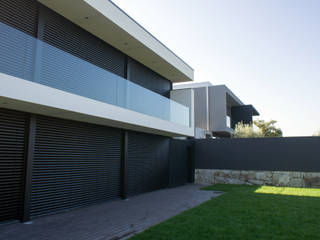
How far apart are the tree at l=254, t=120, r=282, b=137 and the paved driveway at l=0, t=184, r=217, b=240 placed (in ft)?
88.9

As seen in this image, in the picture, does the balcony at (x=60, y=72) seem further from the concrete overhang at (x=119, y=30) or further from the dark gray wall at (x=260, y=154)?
the dark gray wall at (x=260, y=154)

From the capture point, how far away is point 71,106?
6.38 meters

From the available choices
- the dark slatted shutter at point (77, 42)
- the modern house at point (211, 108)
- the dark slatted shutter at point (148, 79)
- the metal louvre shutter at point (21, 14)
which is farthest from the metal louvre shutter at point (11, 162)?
the modern house at point (211, 108)

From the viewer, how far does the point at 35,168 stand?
652 centimetres

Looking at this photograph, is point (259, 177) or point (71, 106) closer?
point (71, 106)

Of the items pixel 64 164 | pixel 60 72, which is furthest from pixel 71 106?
pixel 64 164

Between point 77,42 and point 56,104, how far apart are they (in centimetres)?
293

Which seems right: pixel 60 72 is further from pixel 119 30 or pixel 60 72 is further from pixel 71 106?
pixel 119 30

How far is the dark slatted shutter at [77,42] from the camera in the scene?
23.3 ft

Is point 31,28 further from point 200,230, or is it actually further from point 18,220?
point 200,230

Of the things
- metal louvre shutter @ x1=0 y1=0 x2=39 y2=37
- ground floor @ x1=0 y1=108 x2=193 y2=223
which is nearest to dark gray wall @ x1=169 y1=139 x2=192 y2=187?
ground floor @ x1=0 y1=108 x2=193 y2=223

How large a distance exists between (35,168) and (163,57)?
6.70 meters

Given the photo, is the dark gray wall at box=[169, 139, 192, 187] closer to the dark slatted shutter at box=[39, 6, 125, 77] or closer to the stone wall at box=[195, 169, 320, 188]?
the stone wall at box=[195, 169, 320, 188]

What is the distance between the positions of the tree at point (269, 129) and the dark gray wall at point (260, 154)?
20543 millimetres
